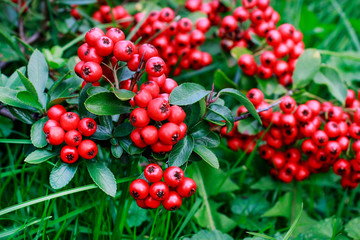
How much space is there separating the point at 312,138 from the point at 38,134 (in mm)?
1712

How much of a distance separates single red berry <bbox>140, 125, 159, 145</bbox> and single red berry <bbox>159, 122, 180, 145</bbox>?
3 centimetres

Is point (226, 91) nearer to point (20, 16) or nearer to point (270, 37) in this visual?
point (270, 37)

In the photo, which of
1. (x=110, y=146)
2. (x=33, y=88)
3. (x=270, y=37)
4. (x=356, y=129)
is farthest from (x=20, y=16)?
(x=356, y=129)

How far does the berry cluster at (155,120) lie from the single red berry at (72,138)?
10.6 inches

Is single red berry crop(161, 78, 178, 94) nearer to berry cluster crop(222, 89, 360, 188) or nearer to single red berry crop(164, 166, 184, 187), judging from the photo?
single red berry crop(164, 166, 184, 187)

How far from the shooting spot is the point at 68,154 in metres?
1.70

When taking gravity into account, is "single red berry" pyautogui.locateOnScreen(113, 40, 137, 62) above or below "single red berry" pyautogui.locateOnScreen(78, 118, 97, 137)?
above

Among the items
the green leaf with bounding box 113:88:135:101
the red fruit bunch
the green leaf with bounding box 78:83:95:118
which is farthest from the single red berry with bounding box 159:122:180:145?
the red fruit bunch

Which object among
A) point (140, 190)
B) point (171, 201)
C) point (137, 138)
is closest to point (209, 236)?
point (171, 201)

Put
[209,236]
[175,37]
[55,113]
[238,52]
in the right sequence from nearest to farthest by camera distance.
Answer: [55,113] < [209,236] < [238,52] < [175,37]

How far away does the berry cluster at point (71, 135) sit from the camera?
1684 mm

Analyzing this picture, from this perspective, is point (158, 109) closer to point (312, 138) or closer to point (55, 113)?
point (55, 113)

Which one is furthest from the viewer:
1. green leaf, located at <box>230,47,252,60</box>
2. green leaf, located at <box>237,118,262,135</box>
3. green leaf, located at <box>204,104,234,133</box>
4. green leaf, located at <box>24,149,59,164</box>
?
green leaf, located at <box>230,47,252,60</box>

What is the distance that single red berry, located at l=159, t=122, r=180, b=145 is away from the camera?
1603 mm
